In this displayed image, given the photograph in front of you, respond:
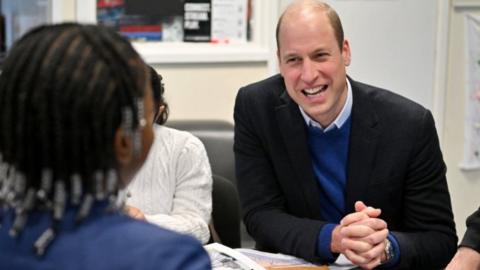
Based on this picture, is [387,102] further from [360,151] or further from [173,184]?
[173,184]

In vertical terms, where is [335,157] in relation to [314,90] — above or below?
below

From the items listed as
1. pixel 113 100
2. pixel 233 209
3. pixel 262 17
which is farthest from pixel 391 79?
pixel 113 100

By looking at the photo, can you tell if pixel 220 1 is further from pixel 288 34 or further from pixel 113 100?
pixel 113 100

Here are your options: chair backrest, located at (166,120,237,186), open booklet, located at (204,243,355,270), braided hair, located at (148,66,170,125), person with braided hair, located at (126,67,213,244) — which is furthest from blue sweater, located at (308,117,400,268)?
chair backrest, located at (166,120,237,186)

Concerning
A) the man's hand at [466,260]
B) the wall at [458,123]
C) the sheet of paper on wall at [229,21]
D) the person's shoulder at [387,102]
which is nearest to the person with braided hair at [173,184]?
the person's shoulder at [387,102]

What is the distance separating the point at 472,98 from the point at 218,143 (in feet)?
5.06

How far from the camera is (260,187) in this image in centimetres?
208

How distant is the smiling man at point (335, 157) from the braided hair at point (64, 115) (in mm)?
1018

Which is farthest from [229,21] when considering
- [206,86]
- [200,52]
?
[206,86]

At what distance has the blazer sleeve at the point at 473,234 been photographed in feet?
6.08

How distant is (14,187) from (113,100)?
0.19 metres

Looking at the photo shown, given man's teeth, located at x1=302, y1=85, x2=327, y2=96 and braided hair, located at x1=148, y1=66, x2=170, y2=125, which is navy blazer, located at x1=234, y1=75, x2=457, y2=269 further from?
braided hair, located at x1=148, y1=66, x2=170, y2=125

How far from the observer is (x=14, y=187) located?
3.15 feet

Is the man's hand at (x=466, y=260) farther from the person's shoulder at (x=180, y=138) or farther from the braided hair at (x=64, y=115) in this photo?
the braided hair at (x=64, y=115)
